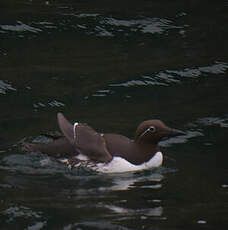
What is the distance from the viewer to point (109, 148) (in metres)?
11.3

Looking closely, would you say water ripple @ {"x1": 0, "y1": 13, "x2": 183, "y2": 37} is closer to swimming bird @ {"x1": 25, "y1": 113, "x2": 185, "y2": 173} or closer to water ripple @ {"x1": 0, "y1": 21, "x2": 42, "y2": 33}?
water ripple @ {"x1": 0, "y1": 21, "x2": 42, "y2": 33}

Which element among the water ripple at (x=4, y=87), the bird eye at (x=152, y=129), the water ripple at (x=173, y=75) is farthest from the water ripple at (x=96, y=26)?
the bird eye at (x=152, y=129)

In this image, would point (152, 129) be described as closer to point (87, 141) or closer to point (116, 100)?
point (87, 141)

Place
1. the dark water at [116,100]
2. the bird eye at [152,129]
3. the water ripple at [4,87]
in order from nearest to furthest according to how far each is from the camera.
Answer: the dark water at [116,100]
the bird eye at [152,129]
the water ripple at [4,87]

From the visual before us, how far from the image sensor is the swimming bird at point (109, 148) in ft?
36.9

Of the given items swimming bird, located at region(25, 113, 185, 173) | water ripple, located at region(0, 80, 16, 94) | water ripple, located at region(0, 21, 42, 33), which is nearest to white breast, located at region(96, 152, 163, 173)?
swimming bird, located at region(25, 113, 185, 173)

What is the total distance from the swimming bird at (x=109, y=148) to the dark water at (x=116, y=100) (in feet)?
0.51

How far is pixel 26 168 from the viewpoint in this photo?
11.3 m

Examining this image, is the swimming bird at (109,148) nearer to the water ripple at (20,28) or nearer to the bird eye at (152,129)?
the bird eye at (152,129)

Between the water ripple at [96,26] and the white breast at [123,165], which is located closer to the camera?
the white breast at [123,165]

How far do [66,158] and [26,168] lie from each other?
579 millimetres

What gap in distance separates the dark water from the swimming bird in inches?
6.1

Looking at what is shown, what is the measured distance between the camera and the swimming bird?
36.9 feet

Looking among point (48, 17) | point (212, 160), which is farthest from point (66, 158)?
point (48, 17)
